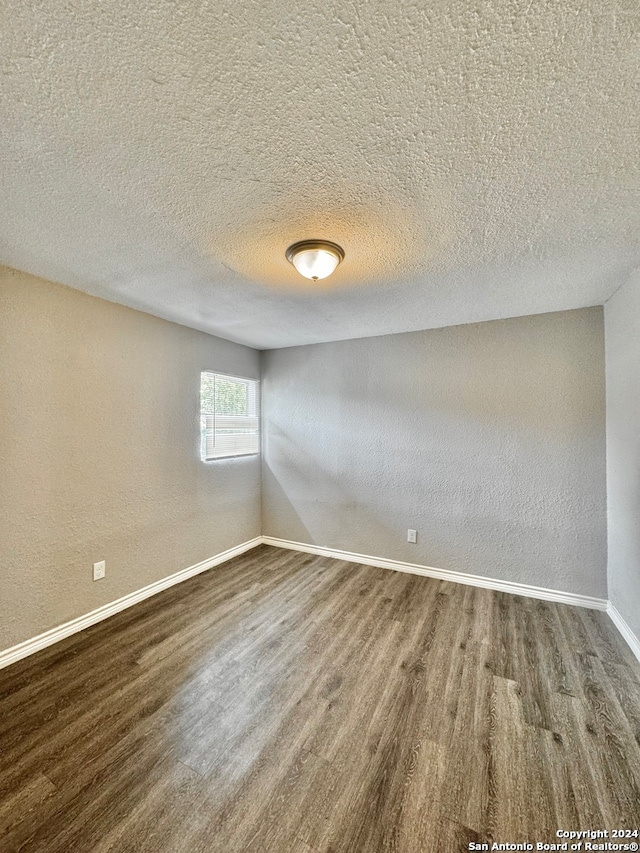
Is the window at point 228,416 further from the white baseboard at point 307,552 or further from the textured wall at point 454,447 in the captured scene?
the white baseboard at point 307,552

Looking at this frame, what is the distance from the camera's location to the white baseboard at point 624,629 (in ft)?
6.78

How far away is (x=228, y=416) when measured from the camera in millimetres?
3688

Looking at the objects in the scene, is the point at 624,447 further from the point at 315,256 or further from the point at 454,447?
the point at 315,256

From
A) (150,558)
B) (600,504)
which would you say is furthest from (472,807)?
(150,558)

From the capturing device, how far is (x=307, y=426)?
3850mm

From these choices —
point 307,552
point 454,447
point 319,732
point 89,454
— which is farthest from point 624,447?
point 89,454

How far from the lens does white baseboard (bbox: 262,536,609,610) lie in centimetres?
267

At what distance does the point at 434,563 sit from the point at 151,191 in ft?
11.2

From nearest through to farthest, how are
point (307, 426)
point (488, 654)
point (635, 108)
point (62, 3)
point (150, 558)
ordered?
1. point (62, 3)
2. point (635, 108)
3. point (488, 654)
4. point (150, 558)
5. point (307, 426)

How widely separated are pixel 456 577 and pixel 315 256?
9.63 feet

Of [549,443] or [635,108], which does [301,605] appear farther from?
[635,108]

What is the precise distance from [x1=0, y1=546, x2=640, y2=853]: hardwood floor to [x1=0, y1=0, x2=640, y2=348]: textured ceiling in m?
2.33

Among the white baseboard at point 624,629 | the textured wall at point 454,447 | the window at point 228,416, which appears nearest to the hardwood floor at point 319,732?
the white baseboard at point 624,629

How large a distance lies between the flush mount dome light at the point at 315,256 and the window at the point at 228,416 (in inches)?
76.6
